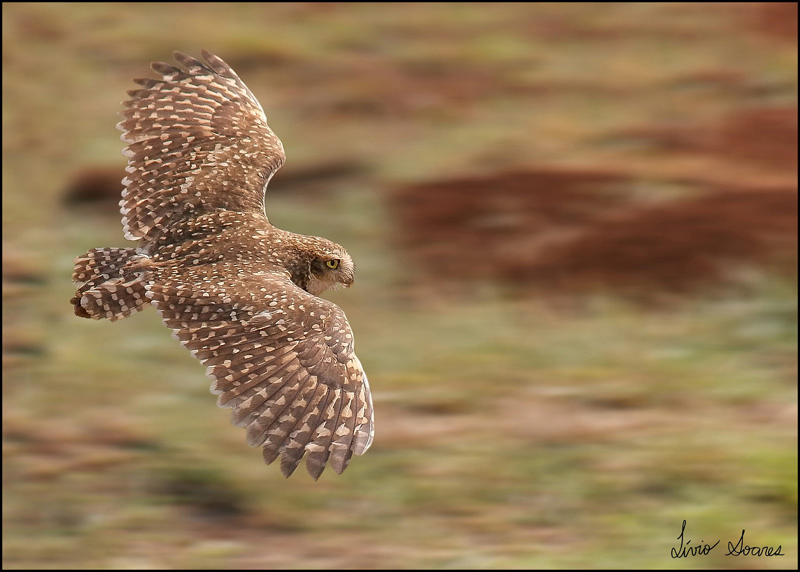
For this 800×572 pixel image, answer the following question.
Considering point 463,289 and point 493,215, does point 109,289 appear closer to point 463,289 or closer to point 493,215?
point 463,289

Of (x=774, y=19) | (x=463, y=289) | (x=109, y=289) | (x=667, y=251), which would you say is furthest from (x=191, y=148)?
(x=774, y=19)

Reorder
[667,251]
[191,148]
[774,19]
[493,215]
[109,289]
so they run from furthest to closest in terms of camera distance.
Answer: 1. [774,19]
2. [667,251]
3. [493,215]
4. [191,148]
5. [109,289]

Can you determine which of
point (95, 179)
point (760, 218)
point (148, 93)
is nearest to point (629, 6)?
point (760, 218)

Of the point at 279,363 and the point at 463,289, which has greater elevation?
the point at 463,289

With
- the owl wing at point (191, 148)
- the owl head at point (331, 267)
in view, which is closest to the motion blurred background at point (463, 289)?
the owl wing at point (191, 148)

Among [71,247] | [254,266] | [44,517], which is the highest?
[71,247]

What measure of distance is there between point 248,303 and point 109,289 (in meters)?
0.61

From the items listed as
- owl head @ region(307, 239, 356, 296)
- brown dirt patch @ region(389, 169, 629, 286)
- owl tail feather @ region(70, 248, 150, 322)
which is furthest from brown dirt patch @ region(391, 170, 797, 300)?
owl head @ region(307, 239, 356, 296)

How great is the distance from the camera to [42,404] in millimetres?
14492

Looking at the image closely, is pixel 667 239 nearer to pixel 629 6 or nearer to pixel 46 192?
pixel 629 6

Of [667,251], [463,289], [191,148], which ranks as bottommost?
[191,148]

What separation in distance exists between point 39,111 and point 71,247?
3.63 metres

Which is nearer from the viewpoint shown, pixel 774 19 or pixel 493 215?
pixel 493 215

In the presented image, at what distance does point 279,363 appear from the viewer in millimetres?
6254
